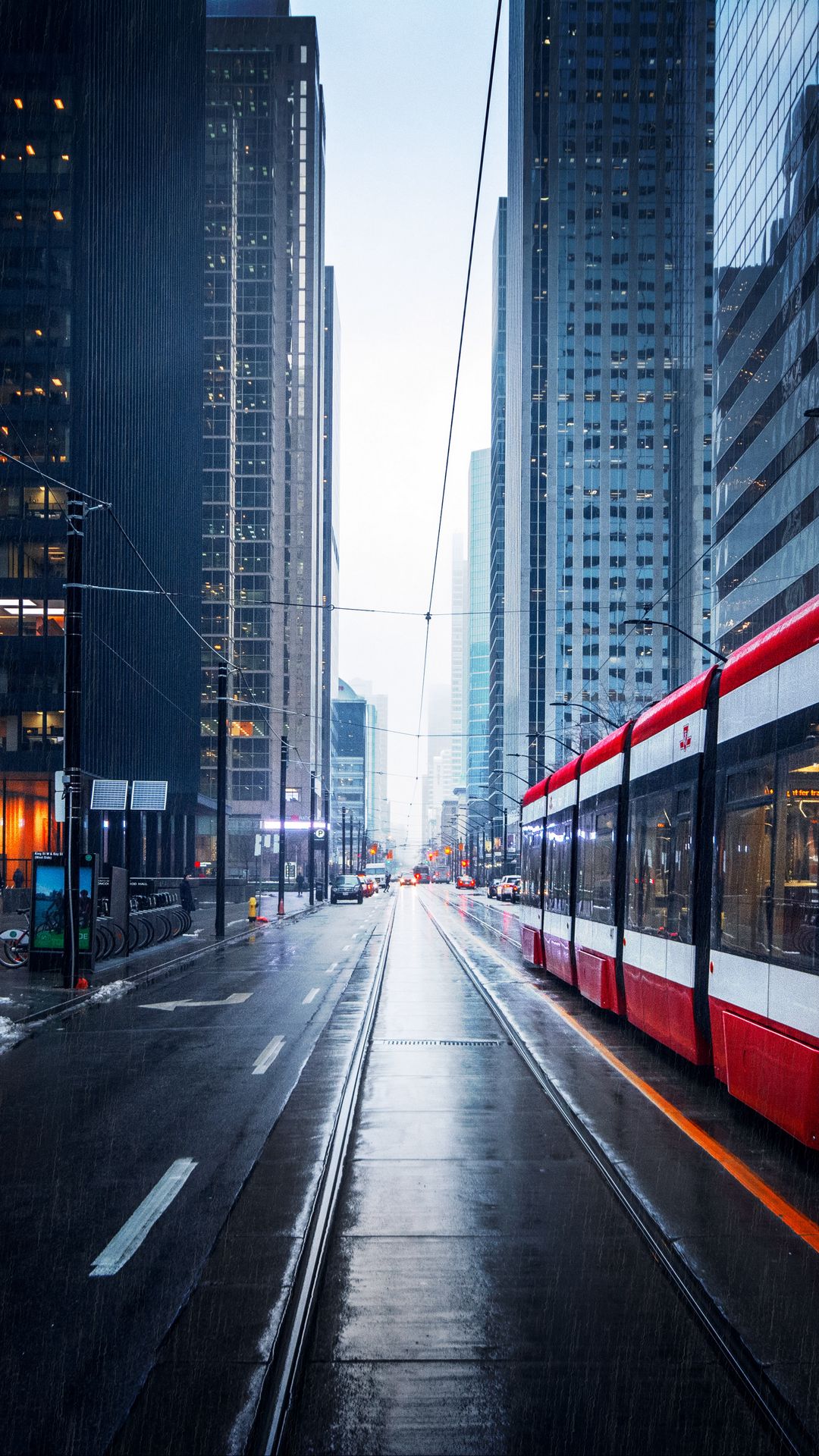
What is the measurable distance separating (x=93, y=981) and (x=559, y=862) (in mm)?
9438

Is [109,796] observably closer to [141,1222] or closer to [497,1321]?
[141,1222]

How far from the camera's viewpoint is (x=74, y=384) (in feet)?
167

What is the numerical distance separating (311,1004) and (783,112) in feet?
179

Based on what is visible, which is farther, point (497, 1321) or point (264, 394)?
point (264, 394)

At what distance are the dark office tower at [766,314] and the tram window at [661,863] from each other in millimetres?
37782

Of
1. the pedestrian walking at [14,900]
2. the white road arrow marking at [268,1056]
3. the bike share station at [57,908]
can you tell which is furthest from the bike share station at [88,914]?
the pedestrian walking at [14,900]

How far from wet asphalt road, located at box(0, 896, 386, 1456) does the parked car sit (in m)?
54.7

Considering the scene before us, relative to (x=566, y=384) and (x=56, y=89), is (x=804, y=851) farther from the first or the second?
(x=566, y=384)

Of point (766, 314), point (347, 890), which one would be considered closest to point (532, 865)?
point (766, 314)

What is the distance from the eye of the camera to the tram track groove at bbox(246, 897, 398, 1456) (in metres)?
4.38

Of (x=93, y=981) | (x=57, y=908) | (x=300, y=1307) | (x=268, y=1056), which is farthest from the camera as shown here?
(x=57, y=908)

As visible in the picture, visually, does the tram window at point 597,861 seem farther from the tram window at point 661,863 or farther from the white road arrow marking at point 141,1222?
the white road arrow marking at point 141,1222

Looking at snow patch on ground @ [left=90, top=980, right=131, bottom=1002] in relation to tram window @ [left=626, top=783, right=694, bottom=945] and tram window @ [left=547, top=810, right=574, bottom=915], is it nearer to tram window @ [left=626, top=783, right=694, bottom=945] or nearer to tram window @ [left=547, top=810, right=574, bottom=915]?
tram window @ [left=547, top=810, right=574, bottom=915]

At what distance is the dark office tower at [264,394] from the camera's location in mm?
128750
